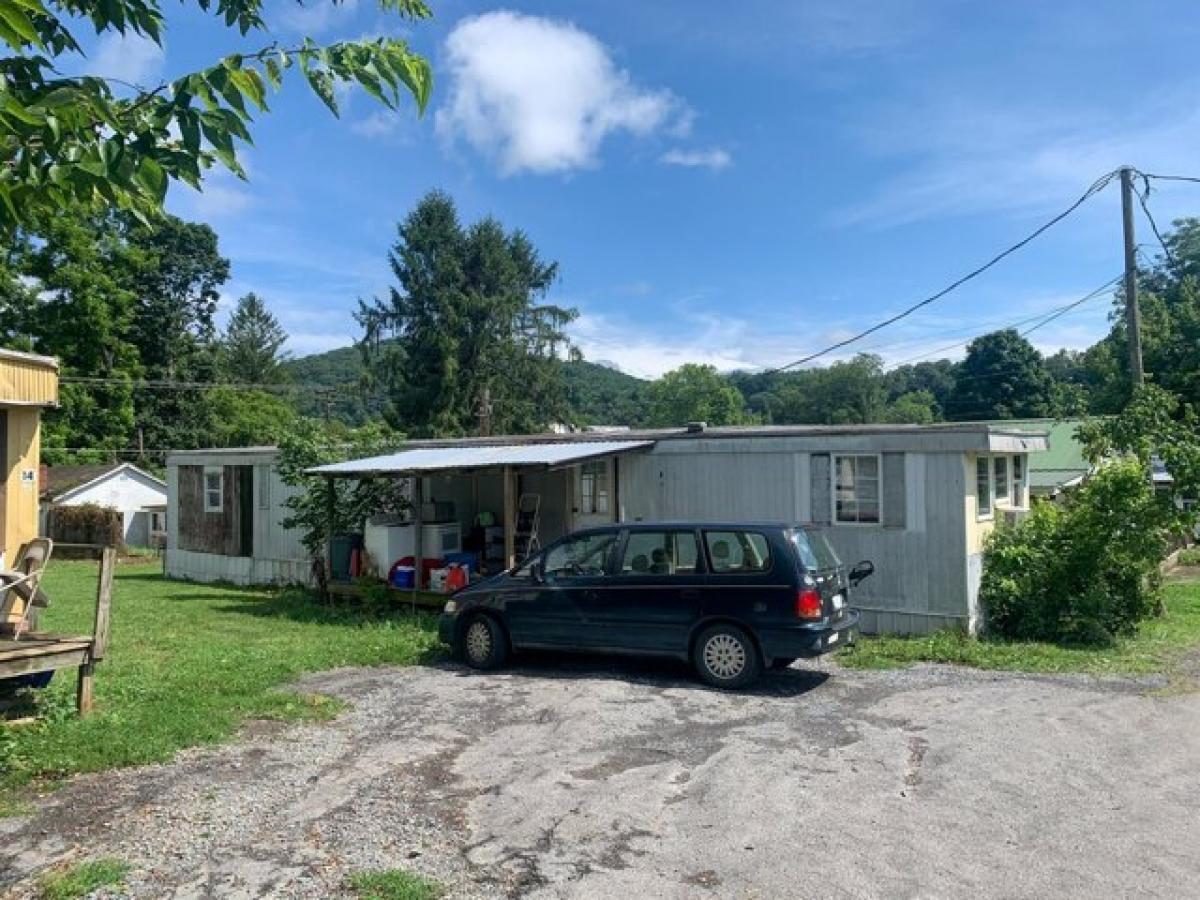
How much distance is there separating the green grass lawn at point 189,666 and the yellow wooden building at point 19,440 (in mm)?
1404

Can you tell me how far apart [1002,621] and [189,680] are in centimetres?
985

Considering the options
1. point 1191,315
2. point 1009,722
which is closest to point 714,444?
point 1009,722

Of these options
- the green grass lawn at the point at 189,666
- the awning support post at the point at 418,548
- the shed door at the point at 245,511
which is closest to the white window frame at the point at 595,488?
the awning support post at the point at 418,548

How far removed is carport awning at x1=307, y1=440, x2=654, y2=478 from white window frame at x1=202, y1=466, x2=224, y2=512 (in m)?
6.56

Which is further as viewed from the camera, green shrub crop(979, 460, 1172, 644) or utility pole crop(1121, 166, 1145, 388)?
utility pole crop(1121, 166, 1145, 388)

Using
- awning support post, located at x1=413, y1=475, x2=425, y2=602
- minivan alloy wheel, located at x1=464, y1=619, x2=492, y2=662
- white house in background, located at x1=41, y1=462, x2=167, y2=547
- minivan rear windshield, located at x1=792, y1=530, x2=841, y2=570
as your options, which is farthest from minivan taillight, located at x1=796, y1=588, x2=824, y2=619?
white house in background, located at x1=41, y1=462, x2=167, y2=547

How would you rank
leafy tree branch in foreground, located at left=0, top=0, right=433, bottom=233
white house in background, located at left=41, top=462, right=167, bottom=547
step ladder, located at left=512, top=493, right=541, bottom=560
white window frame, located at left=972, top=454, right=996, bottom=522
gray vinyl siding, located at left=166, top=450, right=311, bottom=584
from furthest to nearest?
white house in background, located at left=41, top=462, right=167, bottom=547 < gray vinyl siding, located at left=166, top=450, right=311, bottom=584 < step ladder, located at left=512, top=493, right=541, bottom=560 < white window frame, located at left=972, top=454, right=996, bottom=522 < leafy tree branch in foreground, located at left=0, top=0, right=433, bottom=233

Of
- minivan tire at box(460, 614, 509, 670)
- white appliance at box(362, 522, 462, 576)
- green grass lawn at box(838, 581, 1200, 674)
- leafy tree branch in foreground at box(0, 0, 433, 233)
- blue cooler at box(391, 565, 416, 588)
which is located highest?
leafy tree branch in foreground at box(0, 0, 433, 233)

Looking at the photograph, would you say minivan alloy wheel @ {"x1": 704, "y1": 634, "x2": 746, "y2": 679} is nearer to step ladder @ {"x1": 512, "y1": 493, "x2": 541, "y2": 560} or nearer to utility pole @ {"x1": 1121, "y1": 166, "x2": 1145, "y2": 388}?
step ladder @ {"x1": 512, "y1": 493, "x2": 541, "y2": 560}

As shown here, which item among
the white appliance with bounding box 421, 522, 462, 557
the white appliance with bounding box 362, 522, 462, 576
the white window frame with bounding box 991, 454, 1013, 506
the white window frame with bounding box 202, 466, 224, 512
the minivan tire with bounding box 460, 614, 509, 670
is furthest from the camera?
the white window frame with bounding box 202, 466, 224, 512

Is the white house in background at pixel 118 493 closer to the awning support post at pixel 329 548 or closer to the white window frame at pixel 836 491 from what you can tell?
the awning support post at pixel 329 548

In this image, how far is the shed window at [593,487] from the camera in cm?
1497

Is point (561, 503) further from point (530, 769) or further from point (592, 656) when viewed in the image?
point (530, 769)

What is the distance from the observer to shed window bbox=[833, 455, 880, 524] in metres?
12.1
